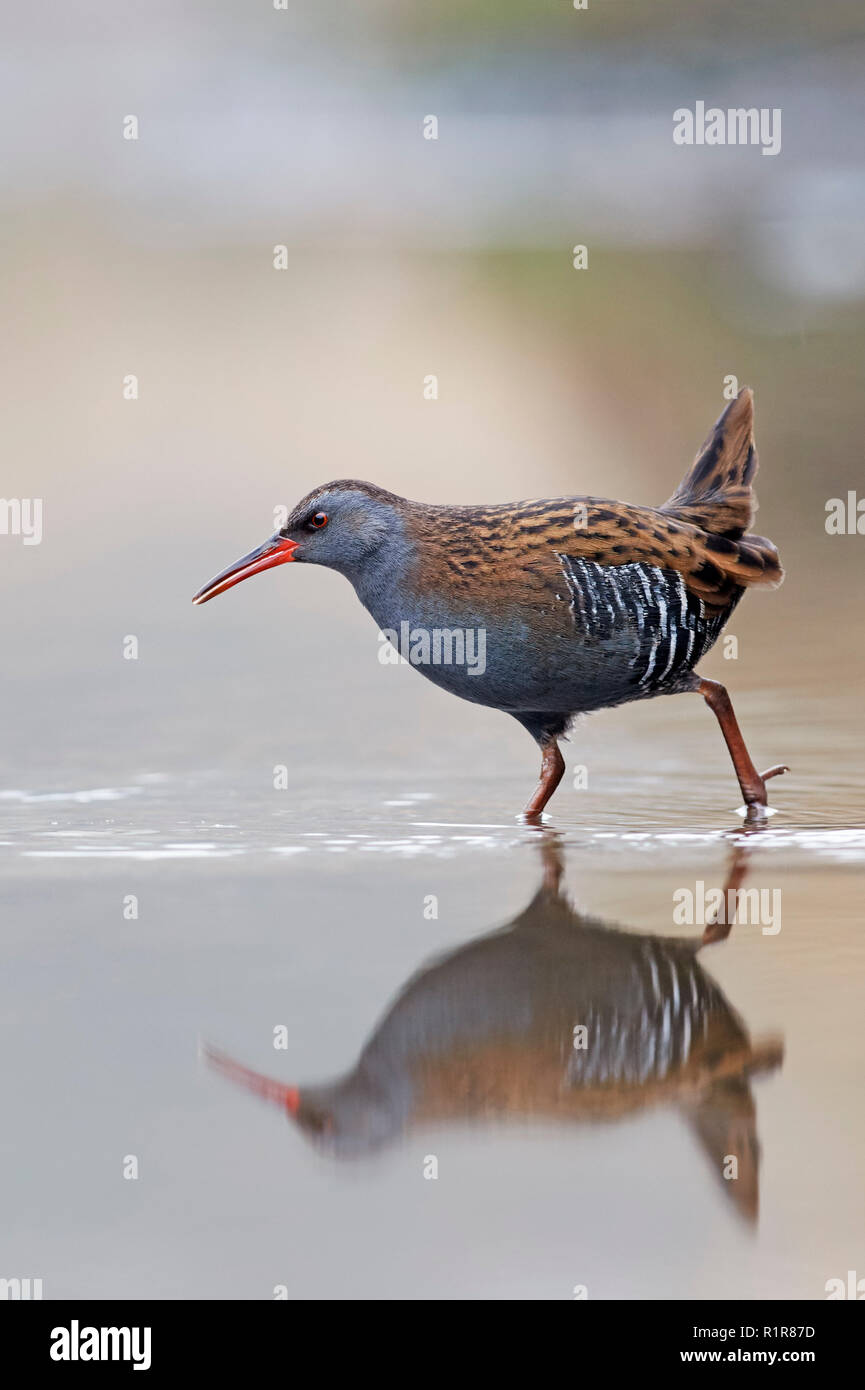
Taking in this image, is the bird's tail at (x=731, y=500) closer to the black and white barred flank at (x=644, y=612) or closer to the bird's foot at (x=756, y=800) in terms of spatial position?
the black and white barred flank at (x=644, y=612)

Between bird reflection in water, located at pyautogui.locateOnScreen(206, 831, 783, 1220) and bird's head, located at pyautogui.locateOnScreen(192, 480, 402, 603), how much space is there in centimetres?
175

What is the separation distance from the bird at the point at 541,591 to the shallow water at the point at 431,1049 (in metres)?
0.41

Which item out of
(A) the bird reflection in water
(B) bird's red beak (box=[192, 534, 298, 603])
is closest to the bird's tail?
(B) bird's red beak (box=[192, 534, 298, 603])

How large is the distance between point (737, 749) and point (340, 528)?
1.45 m

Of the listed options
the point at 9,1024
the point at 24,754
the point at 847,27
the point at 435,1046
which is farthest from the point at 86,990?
the point at 847,27

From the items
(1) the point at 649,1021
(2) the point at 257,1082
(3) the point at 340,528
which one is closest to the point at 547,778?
(3) the point at 340,528

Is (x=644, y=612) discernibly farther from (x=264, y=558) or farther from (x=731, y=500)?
Result: (x=264, y=558)

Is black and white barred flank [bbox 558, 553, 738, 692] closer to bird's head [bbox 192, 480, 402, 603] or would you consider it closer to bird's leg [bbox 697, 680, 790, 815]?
bird's leg [bbox 697, 680, 790, 815]

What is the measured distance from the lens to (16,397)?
13148 mm

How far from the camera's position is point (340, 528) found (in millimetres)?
6488

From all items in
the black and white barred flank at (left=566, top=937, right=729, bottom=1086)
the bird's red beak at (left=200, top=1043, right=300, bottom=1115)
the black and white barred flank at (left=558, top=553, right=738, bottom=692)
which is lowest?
the bird's red beak at (left=200, top=1043, right=300, bottom=1115)

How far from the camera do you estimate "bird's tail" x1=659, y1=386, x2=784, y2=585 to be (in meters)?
6.73

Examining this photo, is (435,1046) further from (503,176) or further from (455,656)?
(503,176)

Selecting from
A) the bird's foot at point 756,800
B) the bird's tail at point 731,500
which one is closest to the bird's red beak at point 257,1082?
the bird's foot at point 756,800
